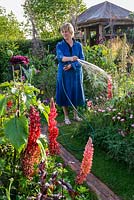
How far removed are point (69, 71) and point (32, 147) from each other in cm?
426

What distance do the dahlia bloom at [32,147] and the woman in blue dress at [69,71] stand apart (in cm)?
383

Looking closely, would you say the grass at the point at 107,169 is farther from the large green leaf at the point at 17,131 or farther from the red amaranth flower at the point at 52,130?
the large green leaf at the point at 17,131

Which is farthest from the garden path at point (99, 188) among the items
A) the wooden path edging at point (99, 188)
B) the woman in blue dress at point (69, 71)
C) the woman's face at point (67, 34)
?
the woman's face at point (67, 34)

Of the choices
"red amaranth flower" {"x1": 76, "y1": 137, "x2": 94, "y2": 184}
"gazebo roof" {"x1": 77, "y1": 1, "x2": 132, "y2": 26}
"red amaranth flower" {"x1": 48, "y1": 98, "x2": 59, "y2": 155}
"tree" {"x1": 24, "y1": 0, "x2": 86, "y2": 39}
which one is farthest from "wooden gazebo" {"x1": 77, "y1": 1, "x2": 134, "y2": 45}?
"red amaranth flower" {"x1": 76, "y1": 137, "x2": 94, "y2": 184}

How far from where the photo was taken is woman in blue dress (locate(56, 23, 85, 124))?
6300 mm

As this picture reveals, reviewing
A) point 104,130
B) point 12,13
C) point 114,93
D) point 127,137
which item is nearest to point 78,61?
point 114,93

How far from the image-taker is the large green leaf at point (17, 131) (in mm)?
2361

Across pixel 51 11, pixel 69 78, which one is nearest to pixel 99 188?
pixel 69 78

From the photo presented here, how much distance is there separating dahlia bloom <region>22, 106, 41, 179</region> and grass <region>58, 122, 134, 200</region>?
163 centimetres

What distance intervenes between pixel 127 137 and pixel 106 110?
941 mm

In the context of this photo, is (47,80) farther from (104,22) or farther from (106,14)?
(106,14)

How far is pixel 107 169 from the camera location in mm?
4602

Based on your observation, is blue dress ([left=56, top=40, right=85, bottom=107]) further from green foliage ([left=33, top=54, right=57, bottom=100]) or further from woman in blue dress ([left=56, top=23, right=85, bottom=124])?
green foliage ([left=33, top=54, right=57, bottom=100])

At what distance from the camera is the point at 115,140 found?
16.3 feet
